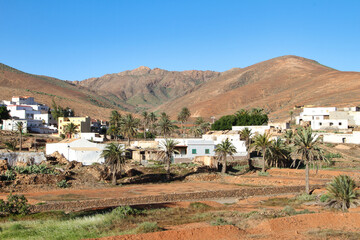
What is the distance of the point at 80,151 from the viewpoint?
44750 millimetres

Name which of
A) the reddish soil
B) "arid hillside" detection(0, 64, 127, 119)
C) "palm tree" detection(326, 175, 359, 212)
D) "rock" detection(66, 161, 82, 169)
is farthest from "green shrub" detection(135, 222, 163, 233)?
"arid hillside" detection(0, 64, 127, 119)

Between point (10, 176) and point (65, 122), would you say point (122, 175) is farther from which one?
point (65, 122)

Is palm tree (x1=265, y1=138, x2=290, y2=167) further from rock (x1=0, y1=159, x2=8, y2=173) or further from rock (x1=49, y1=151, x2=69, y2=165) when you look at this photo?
rock (x1=0, y1=159, x2=8, y2=173)

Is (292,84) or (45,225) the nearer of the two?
(45,225)

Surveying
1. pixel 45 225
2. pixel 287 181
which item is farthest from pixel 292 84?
pixel 45 225

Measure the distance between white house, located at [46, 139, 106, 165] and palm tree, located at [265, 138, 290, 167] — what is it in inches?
784

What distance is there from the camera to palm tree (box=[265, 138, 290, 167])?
157 ft

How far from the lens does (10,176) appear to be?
35250mm

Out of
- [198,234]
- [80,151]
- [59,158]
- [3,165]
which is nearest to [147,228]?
[198,234]

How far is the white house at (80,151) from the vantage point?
44.8m

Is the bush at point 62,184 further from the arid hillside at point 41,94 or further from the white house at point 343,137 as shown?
the arid hillside at point 41,94

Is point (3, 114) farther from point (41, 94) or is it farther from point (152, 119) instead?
point (41, 94)

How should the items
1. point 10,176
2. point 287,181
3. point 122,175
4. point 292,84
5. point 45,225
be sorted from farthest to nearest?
point 292,84 → point 122,175 → point 287,181 → point 10,176 → point 45,225

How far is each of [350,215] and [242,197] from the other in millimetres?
12271
